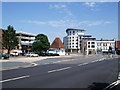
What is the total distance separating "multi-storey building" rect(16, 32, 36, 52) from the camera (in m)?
80.0

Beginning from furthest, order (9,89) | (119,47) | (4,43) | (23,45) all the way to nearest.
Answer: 1. (119,47)
2. (23,45)
3. (4,43)
4. (9,89)

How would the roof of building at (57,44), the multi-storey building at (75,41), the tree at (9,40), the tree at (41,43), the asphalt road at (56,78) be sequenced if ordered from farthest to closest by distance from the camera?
the multi-storey building at (75,41)
the roof of building at (57,44)
the tree at (41,43)
the tree at (9,40)
the asphalt road at (56,78)

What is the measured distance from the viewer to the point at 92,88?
962 cm

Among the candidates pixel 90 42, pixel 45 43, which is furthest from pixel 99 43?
pixel 45 43

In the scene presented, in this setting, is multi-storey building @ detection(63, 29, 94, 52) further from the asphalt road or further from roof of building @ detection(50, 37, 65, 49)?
the asphalt road

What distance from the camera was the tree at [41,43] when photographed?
59.8 meters

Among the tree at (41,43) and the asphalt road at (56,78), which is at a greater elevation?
the tree at (41,43)

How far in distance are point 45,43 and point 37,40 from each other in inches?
129

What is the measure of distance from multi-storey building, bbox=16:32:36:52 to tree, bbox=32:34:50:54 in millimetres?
18321

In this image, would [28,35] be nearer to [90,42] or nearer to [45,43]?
[45,43]

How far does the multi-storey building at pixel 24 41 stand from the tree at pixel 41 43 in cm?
1832

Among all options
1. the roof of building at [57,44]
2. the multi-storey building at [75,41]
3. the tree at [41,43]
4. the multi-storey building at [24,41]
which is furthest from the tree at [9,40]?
the multi-storey building at [75,41]

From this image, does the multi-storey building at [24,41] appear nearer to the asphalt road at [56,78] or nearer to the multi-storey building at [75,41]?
the multi-storey building at [75,41]

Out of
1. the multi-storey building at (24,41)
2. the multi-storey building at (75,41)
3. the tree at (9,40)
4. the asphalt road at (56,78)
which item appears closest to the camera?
the asphalt road at (56,78)
